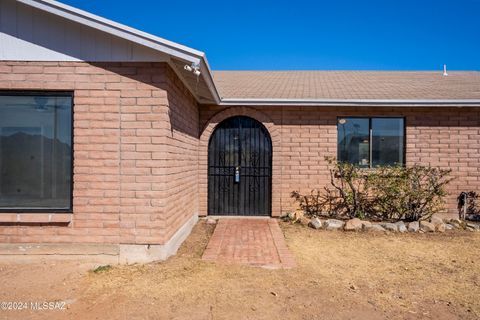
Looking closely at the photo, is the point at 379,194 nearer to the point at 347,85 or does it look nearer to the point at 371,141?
the point at 371,141

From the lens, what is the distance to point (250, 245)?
6.05m

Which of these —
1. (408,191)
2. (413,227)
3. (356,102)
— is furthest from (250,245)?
(356,102)

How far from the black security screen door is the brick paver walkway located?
0.69 meters

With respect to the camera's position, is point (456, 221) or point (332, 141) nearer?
point (456, 221)

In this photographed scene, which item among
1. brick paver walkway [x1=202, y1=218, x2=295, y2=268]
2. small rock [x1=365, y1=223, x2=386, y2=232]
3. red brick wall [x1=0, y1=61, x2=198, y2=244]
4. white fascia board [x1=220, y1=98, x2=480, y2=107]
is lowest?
brick paver walkway [x1=202, y1=218, x2=295, y2=268]

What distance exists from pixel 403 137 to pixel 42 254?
329 inches

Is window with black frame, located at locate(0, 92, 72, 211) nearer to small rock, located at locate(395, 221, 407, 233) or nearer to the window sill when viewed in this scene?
the window sill

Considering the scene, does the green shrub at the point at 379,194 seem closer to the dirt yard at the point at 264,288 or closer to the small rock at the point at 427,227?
the small rock at the point at 427,227

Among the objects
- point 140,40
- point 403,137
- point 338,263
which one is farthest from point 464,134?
point 140,40

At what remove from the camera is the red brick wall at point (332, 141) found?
866 cm

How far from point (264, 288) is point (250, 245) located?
196 centimetres

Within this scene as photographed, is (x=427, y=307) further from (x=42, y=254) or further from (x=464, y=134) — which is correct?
(x=464, y=134)

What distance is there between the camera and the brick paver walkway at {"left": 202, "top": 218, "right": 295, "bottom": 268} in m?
5.14

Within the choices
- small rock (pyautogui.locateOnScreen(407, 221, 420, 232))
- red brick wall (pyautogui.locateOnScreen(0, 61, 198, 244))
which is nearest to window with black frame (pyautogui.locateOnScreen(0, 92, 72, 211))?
red brick wall (pyautogui.locateOnScreen(0, 61, 198, 244))
